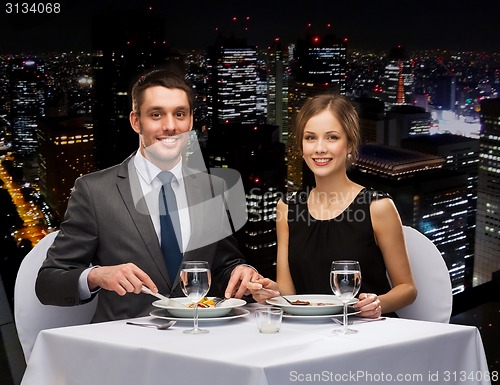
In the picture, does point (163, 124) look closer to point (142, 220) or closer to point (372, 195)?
point (142, 220)

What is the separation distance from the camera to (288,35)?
202 inches

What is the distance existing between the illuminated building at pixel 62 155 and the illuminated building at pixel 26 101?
0.06 meters

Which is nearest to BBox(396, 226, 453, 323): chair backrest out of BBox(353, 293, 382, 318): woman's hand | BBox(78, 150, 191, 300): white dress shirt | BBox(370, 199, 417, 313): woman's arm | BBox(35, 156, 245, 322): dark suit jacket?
BBox(370, 199, 417, 313): woman's arm

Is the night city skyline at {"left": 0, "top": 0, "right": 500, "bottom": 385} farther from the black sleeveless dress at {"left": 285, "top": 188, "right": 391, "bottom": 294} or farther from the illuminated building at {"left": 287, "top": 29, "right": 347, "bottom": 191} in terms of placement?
the black sleeveless dress at {"left": 285, "top": 188, "right": 391, "bottom": 294}

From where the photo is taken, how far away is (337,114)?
8.27ft

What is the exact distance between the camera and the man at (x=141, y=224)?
225 centimetres

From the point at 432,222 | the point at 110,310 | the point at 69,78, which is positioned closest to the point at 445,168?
the point at 432,222

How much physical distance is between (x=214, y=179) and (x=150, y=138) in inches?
10.5

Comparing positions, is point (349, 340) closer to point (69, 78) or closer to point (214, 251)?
point (214, 251)

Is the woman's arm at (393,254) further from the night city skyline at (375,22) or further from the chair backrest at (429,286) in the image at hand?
the night city skyline at (375,22)

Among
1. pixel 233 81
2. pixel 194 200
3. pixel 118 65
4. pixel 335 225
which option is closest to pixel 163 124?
pixel 194 200

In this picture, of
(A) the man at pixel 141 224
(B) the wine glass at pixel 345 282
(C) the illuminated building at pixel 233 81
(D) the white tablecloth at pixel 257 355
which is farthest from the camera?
(C) the illuminated building at pixel 233 81

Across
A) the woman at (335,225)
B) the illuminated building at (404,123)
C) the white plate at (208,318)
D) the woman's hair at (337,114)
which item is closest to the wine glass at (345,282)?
the white plate at (208,318)

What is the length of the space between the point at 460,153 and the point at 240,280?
3325 mm
